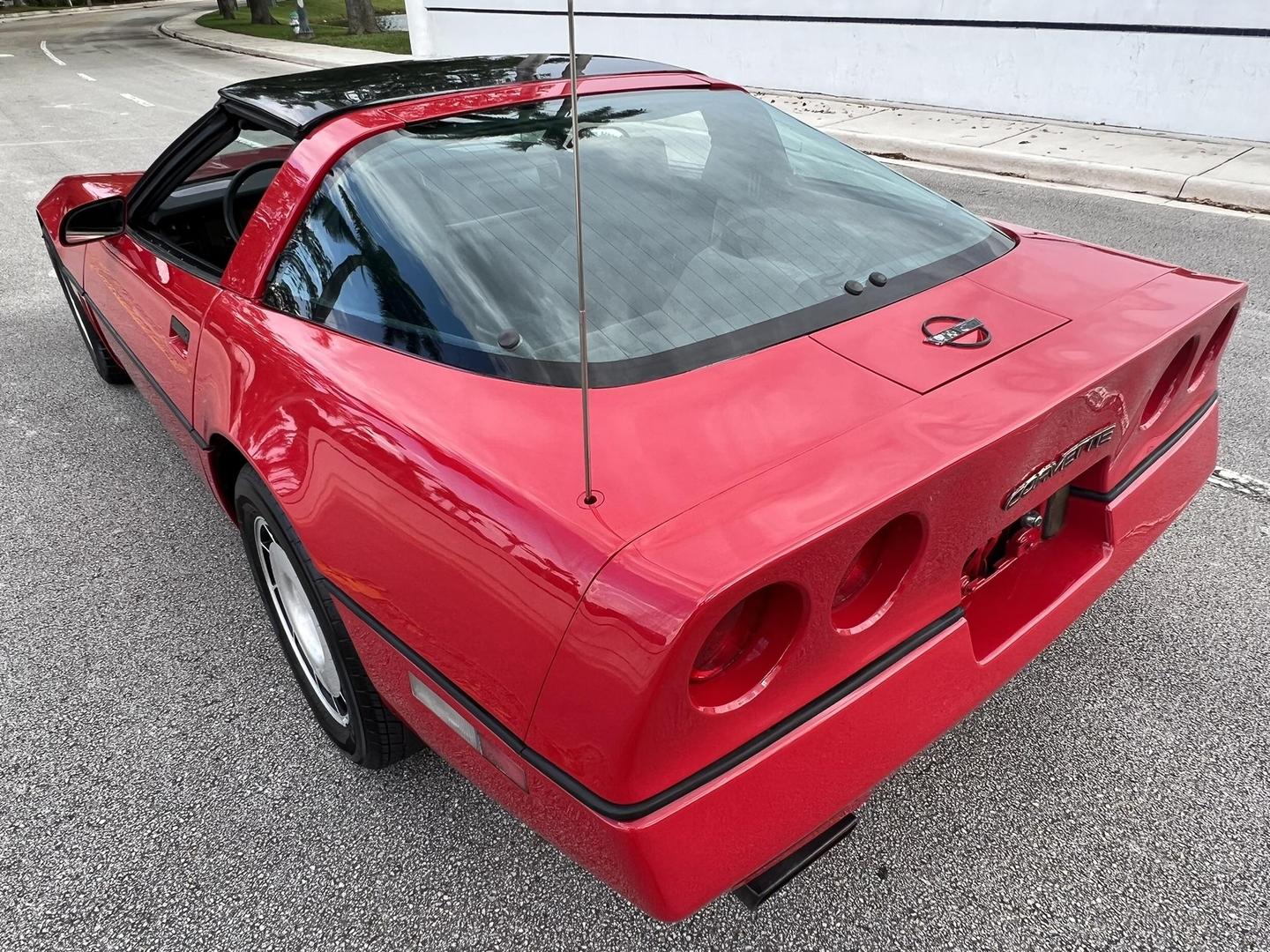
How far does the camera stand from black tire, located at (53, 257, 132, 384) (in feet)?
13.7

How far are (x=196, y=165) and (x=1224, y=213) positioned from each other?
253 inches

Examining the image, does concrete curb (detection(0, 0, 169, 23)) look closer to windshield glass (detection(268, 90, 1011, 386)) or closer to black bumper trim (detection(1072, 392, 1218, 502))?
windshield glass (detection(268, 90, 1011, 386))

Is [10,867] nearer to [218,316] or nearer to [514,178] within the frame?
[218,316]

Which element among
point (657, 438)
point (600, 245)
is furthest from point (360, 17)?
point (657, 438)

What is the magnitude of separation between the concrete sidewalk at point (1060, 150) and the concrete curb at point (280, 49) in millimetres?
8228

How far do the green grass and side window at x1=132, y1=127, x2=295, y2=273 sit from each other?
51.8ft

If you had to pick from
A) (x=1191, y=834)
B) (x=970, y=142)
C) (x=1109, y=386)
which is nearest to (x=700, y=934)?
(x=1191, y=834)

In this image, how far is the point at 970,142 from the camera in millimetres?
8242

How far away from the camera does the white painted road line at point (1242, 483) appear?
3135 mm

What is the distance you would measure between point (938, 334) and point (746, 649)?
0.80 m

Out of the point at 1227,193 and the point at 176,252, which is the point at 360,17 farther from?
the point at 176,252

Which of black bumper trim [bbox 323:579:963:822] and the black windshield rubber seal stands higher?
the black windshield rubber seal

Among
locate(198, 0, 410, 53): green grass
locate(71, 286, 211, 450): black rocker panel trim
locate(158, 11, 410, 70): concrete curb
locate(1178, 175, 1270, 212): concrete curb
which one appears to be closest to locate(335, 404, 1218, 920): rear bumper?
locate(71, 286, 211, 450): black rocker panel trim

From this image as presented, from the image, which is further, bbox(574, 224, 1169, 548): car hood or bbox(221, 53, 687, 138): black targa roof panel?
bbox(221, 53, 687, 138): black targa roof panel
